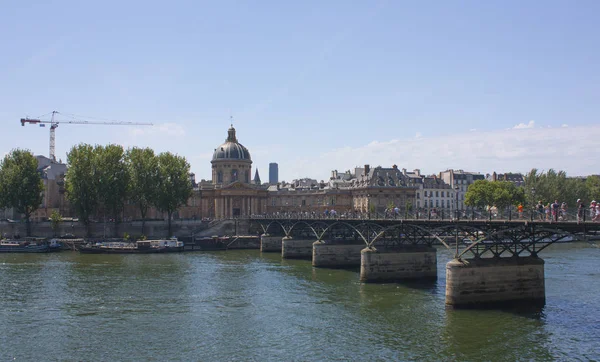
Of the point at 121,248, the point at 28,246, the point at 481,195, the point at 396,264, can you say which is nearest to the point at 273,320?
the point at 396,264

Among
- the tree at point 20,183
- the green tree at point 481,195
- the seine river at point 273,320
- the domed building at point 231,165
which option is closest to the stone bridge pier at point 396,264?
the seine river at point 273,320

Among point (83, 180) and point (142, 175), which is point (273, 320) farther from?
point (142, 175)

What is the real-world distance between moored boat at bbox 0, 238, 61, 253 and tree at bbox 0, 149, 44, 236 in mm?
8994

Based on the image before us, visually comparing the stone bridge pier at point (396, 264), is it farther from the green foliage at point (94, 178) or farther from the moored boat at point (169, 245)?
the green foliage at point (94, 178)

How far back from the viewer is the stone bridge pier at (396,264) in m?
58.2

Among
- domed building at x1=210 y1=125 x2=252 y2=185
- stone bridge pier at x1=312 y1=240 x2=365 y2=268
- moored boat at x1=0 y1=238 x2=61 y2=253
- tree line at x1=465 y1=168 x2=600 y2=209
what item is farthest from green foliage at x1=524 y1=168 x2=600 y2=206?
moored boat at x1=0 y1=238 x2=61 y2=253

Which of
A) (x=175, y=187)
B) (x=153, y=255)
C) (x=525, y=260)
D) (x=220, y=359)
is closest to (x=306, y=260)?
(x=153, y=255)

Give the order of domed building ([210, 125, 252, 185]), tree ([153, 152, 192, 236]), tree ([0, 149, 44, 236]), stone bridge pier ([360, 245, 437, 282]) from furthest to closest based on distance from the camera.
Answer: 1. domed building ([210, 125, 252, 185])
2. tree ([153, 152, 192, 236])
3. tree ([0, 149, 44, 236])
4. stone bridge pier ([360, 245, 437, 282])

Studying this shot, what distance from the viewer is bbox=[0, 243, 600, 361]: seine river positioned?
33.9 m

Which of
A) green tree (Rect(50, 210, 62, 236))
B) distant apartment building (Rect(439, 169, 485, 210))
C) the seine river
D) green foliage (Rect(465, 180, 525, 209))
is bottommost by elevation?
the seine river

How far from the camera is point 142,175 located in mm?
108375

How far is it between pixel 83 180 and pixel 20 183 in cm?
1029

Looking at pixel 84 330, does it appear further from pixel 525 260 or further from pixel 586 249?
pixel 586 249

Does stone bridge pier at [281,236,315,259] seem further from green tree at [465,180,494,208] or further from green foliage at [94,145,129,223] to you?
green tree at [465,180,494,208]
